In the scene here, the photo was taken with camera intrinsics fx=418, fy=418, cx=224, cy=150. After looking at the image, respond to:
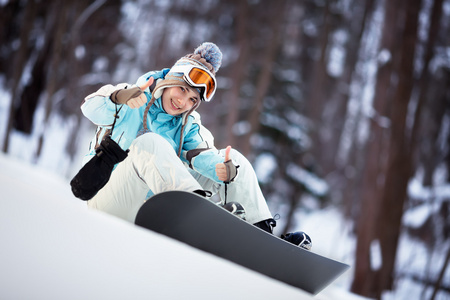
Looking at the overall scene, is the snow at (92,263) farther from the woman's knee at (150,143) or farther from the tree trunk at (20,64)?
the tree trunk at (20,64)

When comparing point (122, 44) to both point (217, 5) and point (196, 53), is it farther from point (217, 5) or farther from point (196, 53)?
point (196, 53)

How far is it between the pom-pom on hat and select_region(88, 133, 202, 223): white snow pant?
0.98 feet

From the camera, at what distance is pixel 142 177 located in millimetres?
1966

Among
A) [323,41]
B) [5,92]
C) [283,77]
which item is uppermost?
[323,41]

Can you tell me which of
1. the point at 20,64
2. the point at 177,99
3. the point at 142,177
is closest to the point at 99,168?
the point at 142,177

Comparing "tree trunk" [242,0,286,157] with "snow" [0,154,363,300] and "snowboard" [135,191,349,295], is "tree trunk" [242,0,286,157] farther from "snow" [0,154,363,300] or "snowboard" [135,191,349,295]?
"snow" [0,154,363,300]

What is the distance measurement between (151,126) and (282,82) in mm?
8241

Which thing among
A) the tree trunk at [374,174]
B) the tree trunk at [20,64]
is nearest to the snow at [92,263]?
the tree trunk at [374,174]

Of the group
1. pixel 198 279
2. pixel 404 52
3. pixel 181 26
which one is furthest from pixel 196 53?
pixel 181 26

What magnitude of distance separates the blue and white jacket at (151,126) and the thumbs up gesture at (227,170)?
0.27 ft

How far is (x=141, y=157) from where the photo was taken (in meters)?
1.86

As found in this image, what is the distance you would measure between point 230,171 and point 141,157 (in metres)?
0.42

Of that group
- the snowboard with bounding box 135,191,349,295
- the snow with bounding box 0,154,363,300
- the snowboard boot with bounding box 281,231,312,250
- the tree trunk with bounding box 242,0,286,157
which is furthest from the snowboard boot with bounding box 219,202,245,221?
the tree trunk with bounding box 242,0,286,157

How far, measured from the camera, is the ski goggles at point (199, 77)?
6.74ft
